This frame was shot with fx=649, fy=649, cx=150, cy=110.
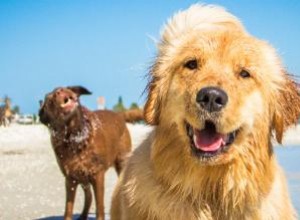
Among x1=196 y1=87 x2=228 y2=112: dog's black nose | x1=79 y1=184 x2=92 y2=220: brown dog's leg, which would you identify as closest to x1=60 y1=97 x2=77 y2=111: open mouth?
x1=79 y1=184 x2=92 y2=220: brown dog's leg

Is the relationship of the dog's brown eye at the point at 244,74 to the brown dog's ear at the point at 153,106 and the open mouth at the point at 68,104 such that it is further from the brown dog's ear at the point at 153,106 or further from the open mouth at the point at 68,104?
the open mouth at the point at 68,104

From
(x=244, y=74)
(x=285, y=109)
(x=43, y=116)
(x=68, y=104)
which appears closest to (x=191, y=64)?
(x=244, y=74)

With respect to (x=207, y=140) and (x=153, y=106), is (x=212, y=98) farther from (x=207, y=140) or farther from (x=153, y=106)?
(x=153, y=106)

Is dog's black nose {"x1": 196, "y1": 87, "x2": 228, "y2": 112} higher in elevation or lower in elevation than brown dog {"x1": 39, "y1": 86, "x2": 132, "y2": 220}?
higher

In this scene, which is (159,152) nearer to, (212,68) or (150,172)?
(150,172)

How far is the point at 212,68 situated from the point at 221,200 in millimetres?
943

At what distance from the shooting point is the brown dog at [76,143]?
32.9 feet

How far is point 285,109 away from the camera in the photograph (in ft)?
15.5

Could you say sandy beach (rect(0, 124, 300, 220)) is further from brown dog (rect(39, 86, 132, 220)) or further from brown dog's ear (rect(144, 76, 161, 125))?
brown dog (rect(39, 86, 132, 220))

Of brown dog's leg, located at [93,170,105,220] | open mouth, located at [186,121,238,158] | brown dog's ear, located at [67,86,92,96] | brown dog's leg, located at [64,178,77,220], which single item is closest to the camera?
open mouth, located at [186,121,238,158]

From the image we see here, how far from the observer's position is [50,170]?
16.8 metres

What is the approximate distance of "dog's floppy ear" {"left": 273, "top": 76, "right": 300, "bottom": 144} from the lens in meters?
4.71

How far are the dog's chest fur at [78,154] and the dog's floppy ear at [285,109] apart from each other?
5705 millimetres

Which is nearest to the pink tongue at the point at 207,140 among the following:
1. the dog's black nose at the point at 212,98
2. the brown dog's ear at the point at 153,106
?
the dog's black nose at the point at 212,98
